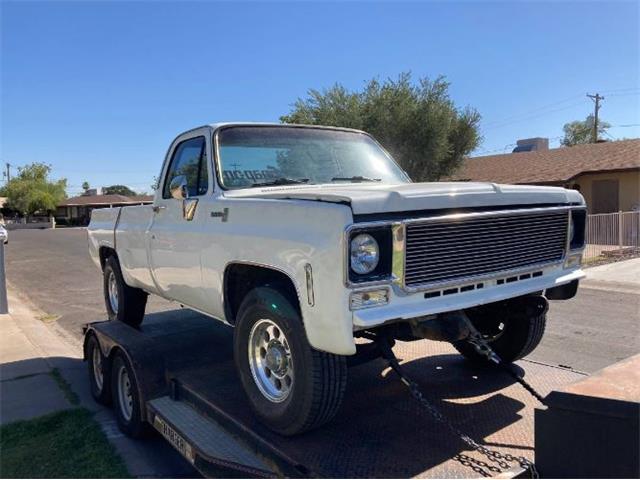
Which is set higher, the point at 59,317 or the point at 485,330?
the point at 485,330

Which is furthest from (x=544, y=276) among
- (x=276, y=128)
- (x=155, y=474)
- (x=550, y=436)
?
(x=155, y=474)

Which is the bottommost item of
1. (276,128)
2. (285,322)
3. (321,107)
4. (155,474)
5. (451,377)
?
(155,474)

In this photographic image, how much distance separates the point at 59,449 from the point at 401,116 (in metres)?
20.8

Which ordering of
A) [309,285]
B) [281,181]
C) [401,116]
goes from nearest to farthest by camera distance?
[309,285] → [281,181] → [401,116]

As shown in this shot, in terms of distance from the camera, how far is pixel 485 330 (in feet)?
14.4

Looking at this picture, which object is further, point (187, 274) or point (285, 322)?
point (187, 274)

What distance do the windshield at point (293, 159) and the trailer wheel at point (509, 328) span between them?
1308 millimetres

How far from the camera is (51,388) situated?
18.9 feet

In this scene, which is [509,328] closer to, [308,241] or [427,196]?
[427,196]

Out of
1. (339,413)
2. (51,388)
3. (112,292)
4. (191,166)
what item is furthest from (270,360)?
(112,292)

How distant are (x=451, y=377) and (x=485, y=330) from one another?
1.82ft

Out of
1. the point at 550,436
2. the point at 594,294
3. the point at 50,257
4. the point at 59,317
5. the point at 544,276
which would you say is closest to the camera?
the point at 550,436

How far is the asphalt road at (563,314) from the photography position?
21.7 feet

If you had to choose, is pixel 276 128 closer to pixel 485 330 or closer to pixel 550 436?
pixel 485 330
